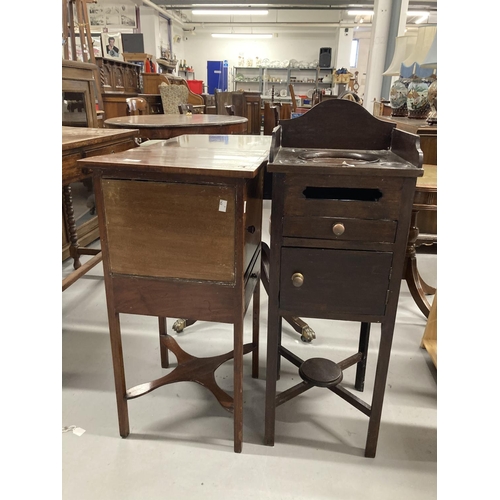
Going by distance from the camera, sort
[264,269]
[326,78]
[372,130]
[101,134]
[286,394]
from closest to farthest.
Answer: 1. [372,130]
2. [286,394]
3. [264,269]
4. [101,134]
5. [326,78]

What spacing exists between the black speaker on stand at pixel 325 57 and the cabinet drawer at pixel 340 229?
453 inches

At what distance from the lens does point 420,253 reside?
3.17m

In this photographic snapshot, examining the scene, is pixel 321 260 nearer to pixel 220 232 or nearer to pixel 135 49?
pixel 220 232

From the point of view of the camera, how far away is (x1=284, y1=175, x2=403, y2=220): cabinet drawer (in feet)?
3.27

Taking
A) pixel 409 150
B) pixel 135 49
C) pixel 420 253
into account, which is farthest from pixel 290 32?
pixel 409 150

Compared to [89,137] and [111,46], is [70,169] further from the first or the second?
[111,46]

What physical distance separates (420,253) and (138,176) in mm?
2777

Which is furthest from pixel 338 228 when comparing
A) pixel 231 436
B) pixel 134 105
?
A: pixel 134 105

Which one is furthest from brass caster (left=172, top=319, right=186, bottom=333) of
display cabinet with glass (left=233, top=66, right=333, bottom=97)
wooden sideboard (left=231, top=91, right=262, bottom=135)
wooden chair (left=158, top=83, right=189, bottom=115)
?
display cabinet with glass (left=233, top=66, right=333, bottom=97)

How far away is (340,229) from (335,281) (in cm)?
16

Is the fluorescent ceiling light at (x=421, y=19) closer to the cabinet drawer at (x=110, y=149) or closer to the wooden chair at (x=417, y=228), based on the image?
the wooden chair at (x=417, y=228)

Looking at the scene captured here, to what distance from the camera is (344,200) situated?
1021 millimetres

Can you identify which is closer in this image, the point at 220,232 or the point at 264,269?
the point at 220,232

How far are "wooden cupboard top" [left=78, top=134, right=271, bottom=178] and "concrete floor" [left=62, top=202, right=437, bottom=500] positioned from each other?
0.97 m
